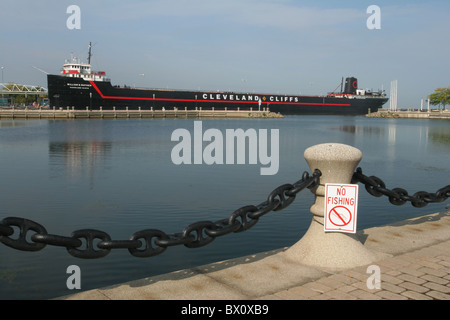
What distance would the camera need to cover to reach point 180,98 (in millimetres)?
80812

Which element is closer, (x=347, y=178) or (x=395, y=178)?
(x=347, y=178)

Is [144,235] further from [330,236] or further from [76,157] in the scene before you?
[76,157]

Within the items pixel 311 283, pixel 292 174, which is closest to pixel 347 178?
pixel 311 283

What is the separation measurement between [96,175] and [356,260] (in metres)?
12.1

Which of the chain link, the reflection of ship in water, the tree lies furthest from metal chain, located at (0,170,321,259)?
the tree

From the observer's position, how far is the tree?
12450 cm

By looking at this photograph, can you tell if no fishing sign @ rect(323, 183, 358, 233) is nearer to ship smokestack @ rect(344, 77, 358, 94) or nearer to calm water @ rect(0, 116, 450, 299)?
calm water @ rect(0, 116, 450, 299)

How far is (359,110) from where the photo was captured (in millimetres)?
103250

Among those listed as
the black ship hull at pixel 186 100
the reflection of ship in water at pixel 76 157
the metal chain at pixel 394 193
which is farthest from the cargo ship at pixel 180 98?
the metal chain at pixel 394 193

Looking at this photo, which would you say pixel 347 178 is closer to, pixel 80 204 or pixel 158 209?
pixel 158 209

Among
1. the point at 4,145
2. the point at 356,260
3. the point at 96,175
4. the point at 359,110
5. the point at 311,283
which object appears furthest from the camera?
the point at 359,110

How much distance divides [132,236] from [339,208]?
210cm

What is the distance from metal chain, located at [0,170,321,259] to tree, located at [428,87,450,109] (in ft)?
450
